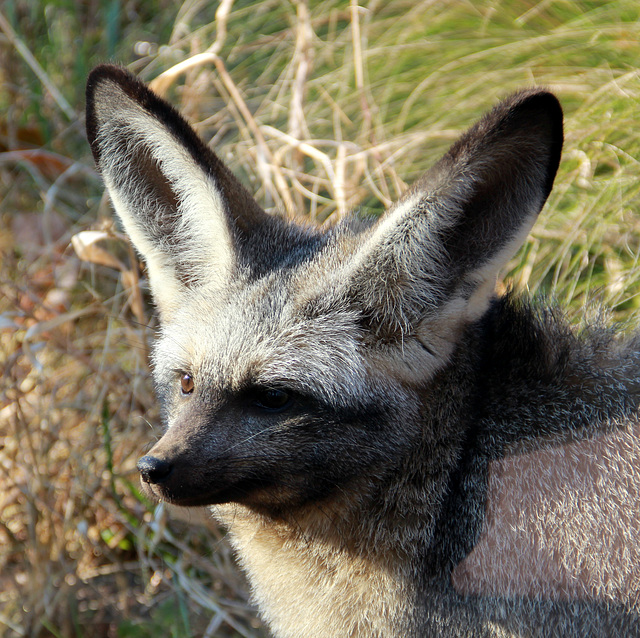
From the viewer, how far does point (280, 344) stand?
232cm

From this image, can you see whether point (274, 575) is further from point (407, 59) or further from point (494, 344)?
point (407, 59)

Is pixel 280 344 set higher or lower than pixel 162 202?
lower

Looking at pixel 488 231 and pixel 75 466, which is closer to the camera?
pixel 488 231

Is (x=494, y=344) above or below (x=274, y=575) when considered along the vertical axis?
above

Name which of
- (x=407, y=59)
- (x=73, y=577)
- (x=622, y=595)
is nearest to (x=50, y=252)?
(x=73, y=577)

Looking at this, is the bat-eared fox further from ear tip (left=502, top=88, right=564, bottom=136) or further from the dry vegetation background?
the dry vegetation background

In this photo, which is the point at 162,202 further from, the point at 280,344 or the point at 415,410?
the point at 415,410

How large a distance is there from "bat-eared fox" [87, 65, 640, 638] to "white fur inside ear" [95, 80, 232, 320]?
1cm

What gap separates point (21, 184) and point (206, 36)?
6.57 feet

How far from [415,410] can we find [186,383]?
78cm

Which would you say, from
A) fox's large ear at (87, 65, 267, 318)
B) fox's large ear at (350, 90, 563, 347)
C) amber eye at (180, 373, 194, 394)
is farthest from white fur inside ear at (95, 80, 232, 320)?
fox's large ear at (350, 90, 563, 347)

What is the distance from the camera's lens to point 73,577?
4016 mm

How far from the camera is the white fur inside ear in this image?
8.37ft

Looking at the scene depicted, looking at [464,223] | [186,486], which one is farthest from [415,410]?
[186,486]
